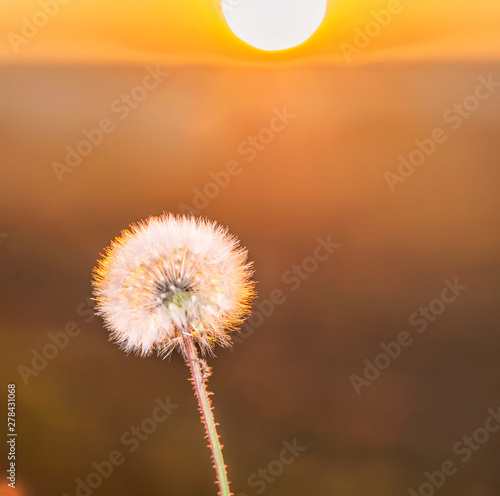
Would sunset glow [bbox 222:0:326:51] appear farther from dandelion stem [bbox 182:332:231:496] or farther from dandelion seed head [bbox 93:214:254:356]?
dandelion stem [bbox 182:332:231:496]

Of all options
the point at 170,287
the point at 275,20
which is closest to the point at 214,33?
the point at 275,20

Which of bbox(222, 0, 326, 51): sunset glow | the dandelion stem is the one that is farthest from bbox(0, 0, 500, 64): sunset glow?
the dandelion stem

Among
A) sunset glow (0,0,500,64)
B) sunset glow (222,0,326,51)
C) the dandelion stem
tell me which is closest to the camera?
the dandelion stem

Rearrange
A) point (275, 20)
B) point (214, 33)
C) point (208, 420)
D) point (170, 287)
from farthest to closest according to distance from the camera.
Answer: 1. point (214, 33)
2. point (275, 20)
3. point (170, 287)
4. point (208, 420)

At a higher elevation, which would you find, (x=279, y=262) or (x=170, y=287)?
(x=279, y=262)

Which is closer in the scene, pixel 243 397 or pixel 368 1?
pixel 368 1

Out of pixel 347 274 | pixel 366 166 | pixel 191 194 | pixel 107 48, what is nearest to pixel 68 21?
pixel 107 48

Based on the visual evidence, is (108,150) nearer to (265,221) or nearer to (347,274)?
(265,221)

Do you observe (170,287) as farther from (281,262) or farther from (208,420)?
(281,262)
